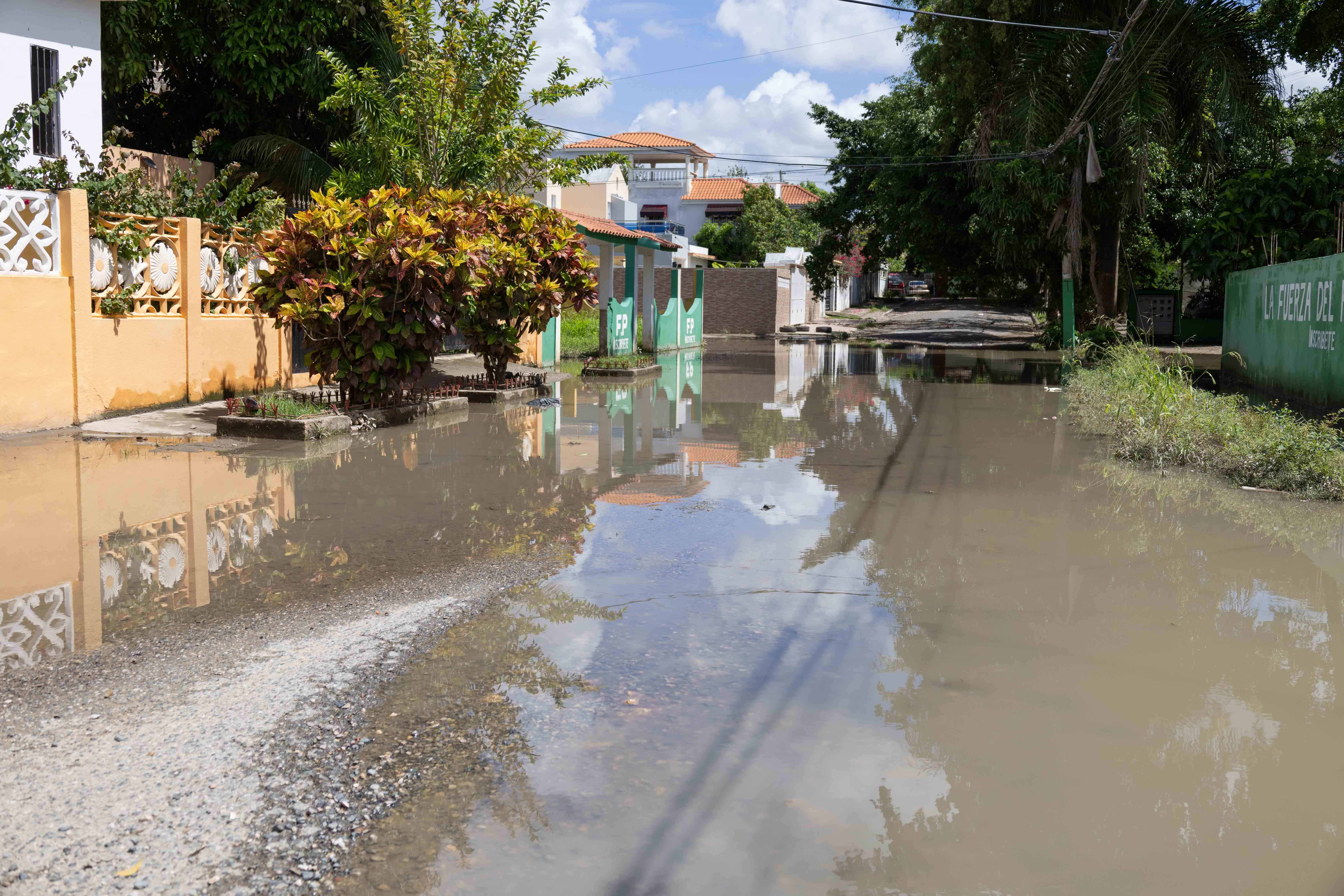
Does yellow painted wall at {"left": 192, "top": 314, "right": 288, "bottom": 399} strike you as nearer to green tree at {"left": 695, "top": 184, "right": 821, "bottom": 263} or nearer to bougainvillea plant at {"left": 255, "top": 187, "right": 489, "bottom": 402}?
bougainvillea plant at {"left": 255, "top": 187, "right": 489, "bottom": 402}

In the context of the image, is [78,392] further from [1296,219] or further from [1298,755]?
[1296,219]

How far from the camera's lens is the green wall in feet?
47.6

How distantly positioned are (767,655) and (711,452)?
22.4 ft

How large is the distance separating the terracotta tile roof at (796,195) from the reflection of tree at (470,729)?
68779mm

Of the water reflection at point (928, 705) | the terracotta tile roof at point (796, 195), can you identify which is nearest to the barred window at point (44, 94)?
the water reflection at point (928, 705)

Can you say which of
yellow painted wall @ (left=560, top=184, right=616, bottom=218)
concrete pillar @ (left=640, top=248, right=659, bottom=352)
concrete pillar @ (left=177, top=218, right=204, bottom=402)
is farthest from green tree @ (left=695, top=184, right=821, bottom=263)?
concrete pillar @ (left=177, top=218, right=204, bottom=402)

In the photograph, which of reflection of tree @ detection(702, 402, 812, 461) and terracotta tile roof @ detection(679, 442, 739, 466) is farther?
reflection of tree @ detection(702, 402, 812, 461)

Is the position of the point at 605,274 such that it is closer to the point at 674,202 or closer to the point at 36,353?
the point at 36,353

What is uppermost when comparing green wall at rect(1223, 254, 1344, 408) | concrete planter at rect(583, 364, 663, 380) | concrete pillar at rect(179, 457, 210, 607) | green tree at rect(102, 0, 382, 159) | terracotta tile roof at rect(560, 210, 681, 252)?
green tree at rect(102, 0, 382, 159)

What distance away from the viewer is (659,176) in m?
66.0

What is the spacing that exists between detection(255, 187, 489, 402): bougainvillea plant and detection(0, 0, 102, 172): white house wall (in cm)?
487

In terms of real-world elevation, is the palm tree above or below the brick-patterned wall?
above

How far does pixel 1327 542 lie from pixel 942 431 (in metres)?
6.44

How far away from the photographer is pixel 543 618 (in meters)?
5.99
